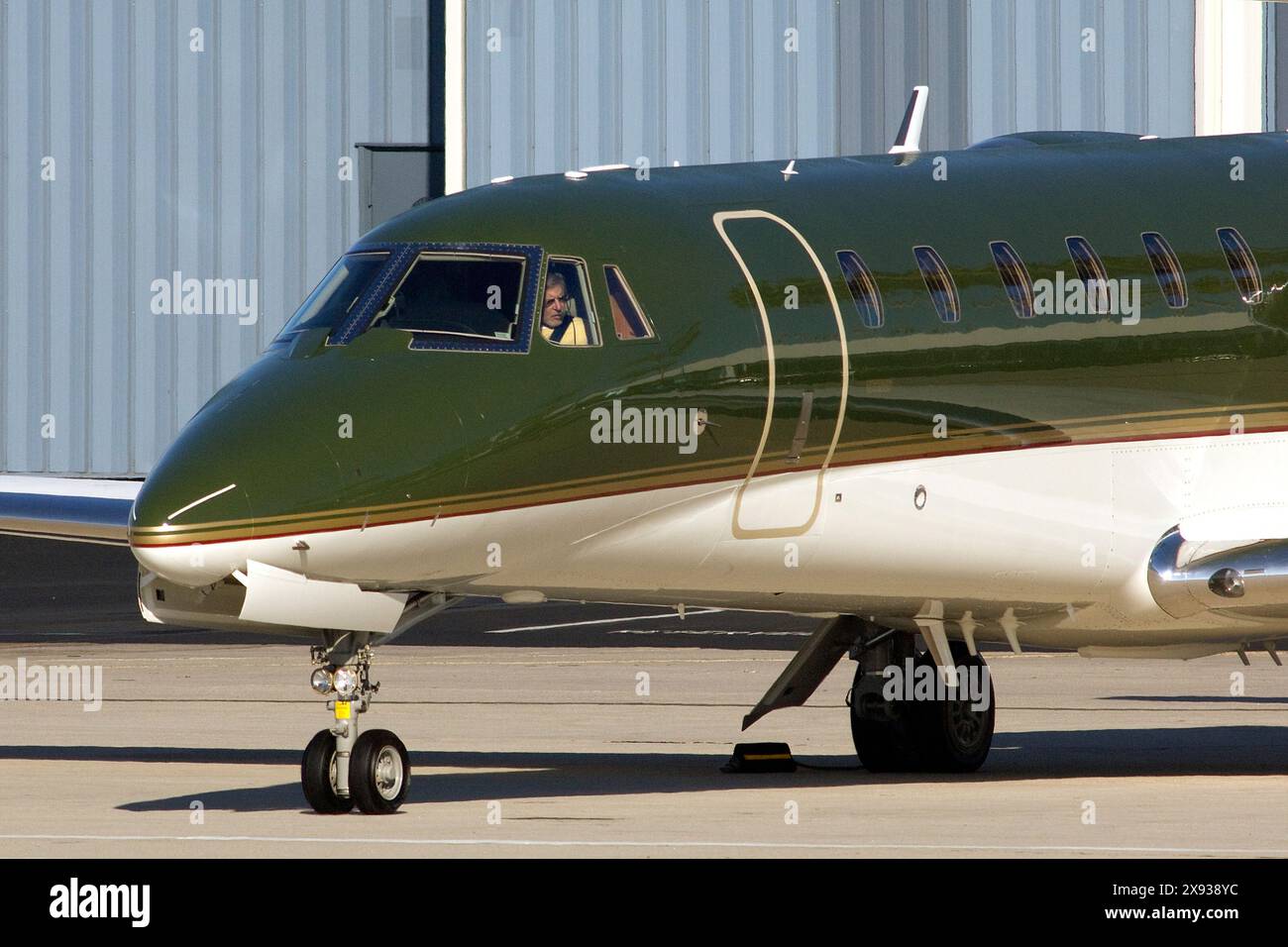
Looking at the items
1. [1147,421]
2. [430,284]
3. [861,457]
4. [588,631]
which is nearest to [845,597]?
[861,457]

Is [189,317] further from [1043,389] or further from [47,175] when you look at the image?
[1043,389]

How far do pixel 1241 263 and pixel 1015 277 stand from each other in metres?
1.89

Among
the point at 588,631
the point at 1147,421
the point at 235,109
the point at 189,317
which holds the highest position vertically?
the point at 235,109

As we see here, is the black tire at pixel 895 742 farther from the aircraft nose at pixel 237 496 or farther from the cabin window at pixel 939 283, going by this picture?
the aircraft nose at pixel 237 496

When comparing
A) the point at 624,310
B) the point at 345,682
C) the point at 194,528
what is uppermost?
the point at 624,310

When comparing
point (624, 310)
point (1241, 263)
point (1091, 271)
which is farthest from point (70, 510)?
point (1241, 263)

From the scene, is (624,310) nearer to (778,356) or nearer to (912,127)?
(778,356)

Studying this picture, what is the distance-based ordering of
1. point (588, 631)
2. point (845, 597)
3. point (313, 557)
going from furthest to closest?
point (588, 631) → point (845, 597) → point (313, 557)

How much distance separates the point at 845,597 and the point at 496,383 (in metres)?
3.08

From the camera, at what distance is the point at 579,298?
1460 centimetres

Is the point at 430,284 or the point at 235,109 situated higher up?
the point at 235,109

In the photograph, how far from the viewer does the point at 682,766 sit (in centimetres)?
1944

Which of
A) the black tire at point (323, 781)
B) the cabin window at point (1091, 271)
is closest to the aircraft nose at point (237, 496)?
the black tire at point (323, 781)

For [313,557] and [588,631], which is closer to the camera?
[313,557]
